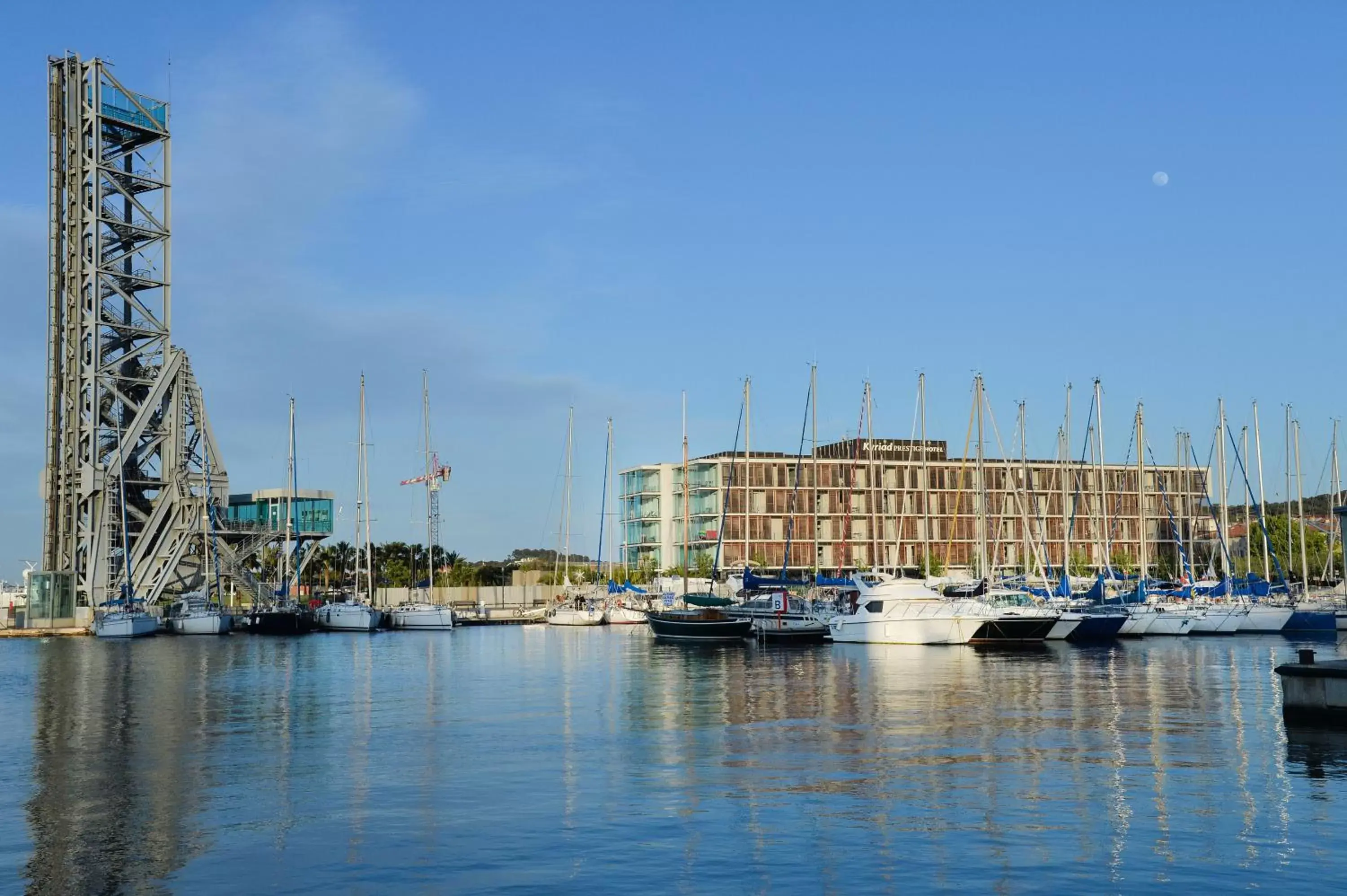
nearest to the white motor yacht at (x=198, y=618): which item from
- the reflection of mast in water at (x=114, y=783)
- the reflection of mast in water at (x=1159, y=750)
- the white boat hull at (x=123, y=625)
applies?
the white boat hull at (x=123, y=625)

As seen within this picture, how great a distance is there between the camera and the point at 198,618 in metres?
102

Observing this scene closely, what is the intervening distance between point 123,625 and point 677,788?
84.9 m

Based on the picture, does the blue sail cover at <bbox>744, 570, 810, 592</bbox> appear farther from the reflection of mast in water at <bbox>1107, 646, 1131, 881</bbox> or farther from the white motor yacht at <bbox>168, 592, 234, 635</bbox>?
the reflection of mast in water at <bbox>1107, 646, 1131, 881</bbox>

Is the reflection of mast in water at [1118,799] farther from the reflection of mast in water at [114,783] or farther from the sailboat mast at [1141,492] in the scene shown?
the sailboat mast at [1141,492]

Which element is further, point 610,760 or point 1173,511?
point 1173,511

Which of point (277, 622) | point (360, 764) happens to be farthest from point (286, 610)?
point (360, 764)

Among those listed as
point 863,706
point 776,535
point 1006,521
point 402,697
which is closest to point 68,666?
point 402,697

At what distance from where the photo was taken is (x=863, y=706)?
128 feet

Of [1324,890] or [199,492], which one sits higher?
[199,492]

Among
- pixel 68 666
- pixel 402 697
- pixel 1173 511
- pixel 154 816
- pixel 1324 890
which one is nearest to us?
pixel 1324 890

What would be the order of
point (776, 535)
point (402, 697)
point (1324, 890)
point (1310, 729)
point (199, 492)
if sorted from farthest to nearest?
1. point (776, 535)
2. point (199, 492)
3. point (402, 697)
4. point (1310, 729)
5. point (1324, 890)

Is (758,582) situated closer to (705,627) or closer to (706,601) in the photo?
(706,601)

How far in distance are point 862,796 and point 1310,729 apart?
13.8 meters

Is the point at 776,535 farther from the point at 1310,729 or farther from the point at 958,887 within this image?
the point at 958,887
